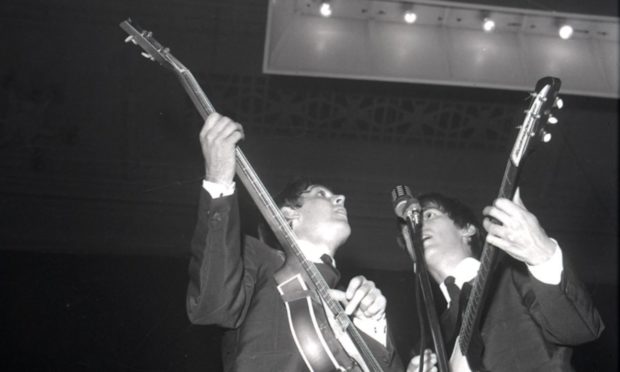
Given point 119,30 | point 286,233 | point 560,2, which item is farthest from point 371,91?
point 286,233

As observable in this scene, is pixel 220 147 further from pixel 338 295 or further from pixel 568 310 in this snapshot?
pixel 568 310

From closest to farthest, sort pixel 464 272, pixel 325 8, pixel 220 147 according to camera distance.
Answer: pixel 220 147, pixel 464 272, pixel 325 8

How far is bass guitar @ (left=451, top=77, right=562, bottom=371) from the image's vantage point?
4.84 feet

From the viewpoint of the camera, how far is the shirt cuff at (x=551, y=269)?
164 cm

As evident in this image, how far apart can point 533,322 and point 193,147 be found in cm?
260

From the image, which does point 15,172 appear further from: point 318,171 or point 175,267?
point 318,171

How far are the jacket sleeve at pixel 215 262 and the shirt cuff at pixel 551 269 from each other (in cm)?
75

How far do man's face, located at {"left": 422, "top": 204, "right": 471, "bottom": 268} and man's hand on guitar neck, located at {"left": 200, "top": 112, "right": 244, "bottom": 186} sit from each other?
71 centimetres

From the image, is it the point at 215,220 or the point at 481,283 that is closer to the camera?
the point at 481,283

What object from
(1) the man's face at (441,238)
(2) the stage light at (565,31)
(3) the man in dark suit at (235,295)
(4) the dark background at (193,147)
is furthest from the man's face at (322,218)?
(2) the stage light at (565,31)

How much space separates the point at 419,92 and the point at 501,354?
2566mm

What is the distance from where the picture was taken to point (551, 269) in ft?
5.39

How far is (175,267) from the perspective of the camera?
3.74 metres

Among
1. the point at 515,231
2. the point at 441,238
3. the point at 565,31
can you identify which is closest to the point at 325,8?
the point at 565,31
